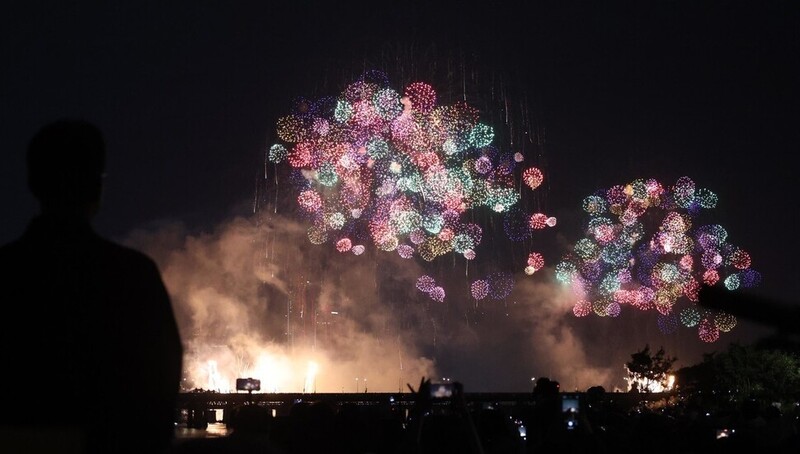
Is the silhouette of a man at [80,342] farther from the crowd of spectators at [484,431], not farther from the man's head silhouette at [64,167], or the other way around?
the crowd of spectators at [484,431]

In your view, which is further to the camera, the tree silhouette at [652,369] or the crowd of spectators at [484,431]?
the tree silhouette at [652,369]

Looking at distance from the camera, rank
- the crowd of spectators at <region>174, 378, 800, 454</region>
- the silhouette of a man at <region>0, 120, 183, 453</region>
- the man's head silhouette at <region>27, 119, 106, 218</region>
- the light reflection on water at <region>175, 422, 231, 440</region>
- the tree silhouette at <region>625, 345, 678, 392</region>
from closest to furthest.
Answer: the silhouette of a man at <region>0, 120, 183, 453</region> → the man's head silhouette at <region>27, 119, 106, 218</region> → the light reflection on water at <region>175, 422, 231, 440</region> → the crowd of spectators at <region>174, 378, 800, 454</region> → the tree silhouette at <region>625, 345, 678, 392</region>

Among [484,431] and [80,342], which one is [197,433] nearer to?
[484,431]

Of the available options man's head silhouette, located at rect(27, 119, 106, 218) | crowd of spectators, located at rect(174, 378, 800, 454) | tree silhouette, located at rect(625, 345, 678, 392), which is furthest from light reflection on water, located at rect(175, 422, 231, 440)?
tree silhouette, located at rect(625, 345, 678, 392)

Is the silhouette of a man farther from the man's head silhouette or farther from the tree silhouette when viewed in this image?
the tree silhouette

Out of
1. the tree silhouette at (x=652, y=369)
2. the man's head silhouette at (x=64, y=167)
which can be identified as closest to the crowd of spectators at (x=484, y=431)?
the man's head silhouette at (x=64, y=167)

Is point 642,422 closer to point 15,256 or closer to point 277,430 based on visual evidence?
point 277,430

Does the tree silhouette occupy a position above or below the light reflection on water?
above

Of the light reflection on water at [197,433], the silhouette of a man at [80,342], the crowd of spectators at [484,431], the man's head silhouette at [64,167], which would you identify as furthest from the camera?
the crowd of spectators at [484,431]

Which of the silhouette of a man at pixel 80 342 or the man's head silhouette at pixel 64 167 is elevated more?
the man's head silhouette at pixel 64 167
